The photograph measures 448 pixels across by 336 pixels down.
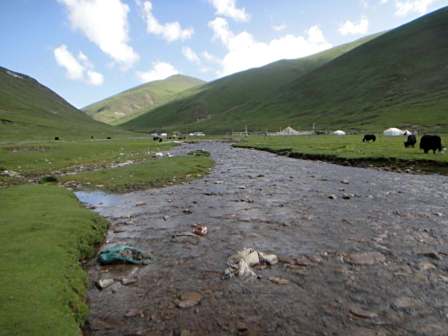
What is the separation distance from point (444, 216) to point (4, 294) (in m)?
16.6

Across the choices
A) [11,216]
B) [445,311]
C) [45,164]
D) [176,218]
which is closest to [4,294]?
[11,216]

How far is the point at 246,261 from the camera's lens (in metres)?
11.0

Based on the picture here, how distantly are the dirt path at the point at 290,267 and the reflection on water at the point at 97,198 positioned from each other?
21.8 inches

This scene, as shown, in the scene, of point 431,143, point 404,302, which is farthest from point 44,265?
point 431,143

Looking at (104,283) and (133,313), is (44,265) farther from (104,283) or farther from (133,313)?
(133,313)

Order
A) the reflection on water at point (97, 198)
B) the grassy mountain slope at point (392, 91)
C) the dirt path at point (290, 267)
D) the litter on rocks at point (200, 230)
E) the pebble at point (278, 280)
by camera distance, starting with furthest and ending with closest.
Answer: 1. the grassy mountain slope at point (392, 91)
2. the reflection on water at point (97, 198)
3. the litter on rocks at point (200, 230)
4. the pebble at point (278, 280)
5. the dirt path at point (290, 267)

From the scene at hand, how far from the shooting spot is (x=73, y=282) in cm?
934

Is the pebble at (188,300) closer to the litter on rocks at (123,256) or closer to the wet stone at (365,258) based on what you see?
the litter on rocks at (123,256)

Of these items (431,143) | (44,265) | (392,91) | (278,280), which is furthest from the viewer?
(392,91)

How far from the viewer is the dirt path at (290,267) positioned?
793 cm

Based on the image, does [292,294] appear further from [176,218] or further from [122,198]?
[122,198]

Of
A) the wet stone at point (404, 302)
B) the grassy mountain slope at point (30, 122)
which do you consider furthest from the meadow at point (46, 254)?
the grassy mountain slope at point (30, 122)

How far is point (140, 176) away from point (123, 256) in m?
17.8

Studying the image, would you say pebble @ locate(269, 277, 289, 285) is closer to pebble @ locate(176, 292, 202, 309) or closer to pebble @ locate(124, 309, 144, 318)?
pebble @ locate(176, 292, 202, 309)
